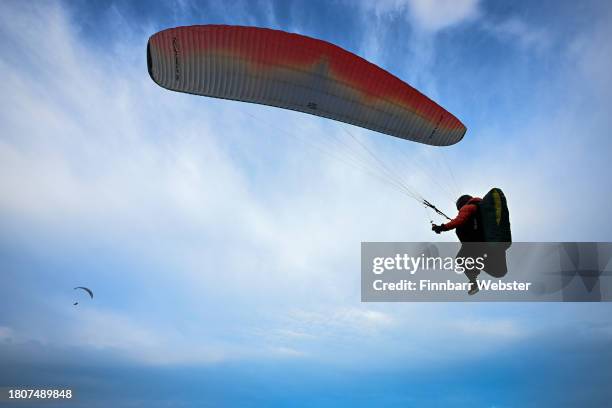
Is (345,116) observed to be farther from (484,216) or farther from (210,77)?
(484,216)

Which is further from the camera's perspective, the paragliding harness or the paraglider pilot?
the paraglider pilot

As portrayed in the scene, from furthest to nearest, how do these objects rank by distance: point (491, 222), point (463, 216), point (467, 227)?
point (467, 227), point (463, 216), point (491, 222)

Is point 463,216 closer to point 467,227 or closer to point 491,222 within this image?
point 467,227

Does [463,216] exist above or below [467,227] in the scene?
above

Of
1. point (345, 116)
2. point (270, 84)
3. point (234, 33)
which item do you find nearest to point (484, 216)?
point (345, 116)

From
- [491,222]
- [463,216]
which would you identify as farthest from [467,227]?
[491,222]

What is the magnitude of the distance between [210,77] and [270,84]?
1.60 m

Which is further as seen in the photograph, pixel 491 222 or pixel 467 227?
pixel 467 227

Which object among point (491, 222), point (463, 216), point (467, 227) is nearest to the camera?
point (491, 222)

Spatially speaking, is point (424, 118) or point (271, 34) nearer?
point (271, 34)

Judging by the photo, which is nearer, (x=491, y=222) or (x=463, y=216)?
(x=491, y=222)

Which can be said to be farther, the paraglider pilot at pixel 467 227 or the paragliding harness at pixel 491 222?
the paraglider pilot at pixel 467 227

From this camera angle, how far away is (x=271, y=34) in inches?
488

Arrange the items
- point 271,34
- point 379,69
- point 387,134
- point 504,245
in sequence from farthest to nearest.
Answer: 1. point 387,134
2. point 379,69
3. point 271,34
4. point 504,245
